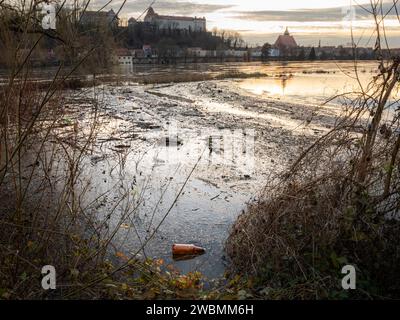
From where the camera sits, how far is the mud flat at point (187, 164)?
577cm

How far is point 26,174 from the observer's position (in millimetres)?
7812

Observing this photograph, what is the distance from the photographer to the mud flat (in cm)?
577

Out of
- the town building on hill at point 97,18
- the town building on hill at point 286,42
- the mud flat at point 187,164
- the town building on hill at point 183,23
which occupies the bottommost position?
the mud flat at point 187,164

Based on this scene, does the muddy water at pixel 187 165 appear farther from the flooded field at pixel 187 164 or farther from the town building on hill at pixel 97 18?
the town building on hill at pixel 97 18

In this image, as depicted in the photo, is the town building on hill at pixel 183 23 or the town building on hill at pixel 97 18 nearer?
the town building on hill at pixel 97 18

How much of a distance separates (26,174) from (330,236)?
611 centimetres

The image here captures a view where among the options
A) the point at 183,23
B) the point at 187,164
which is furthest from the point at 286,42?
the point at 183,23

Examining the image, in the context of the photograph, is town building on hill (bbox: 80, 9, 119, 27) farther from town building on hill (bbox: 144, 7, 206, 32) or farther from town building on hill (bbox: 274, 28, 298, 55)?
town building on hill (bbox: 144, 7, 206, 32)

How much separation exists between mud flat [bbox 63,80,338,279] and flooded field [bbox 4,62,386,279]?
0.02 meters

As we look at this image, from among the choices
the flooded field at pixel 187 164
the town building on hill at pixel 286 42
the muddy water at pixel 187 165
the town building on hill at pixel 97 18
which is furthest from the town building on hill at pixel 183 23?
the town building on hill at pixel 97 18

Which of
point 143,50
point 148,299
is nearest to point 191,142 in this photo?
point 148,299

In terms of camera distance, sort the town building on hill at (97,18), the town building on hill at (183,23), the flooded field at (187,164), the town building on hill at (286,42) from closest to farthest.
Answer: the town building on hill at (97,18) < the flooded field at (187,164) < the town building on hill at (286,42) < the town building on hill at (183,23)

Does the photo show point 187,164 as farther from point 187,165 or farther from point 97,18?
point 97,18

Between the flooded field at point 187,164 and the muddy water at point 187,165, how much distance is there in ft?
0.06
